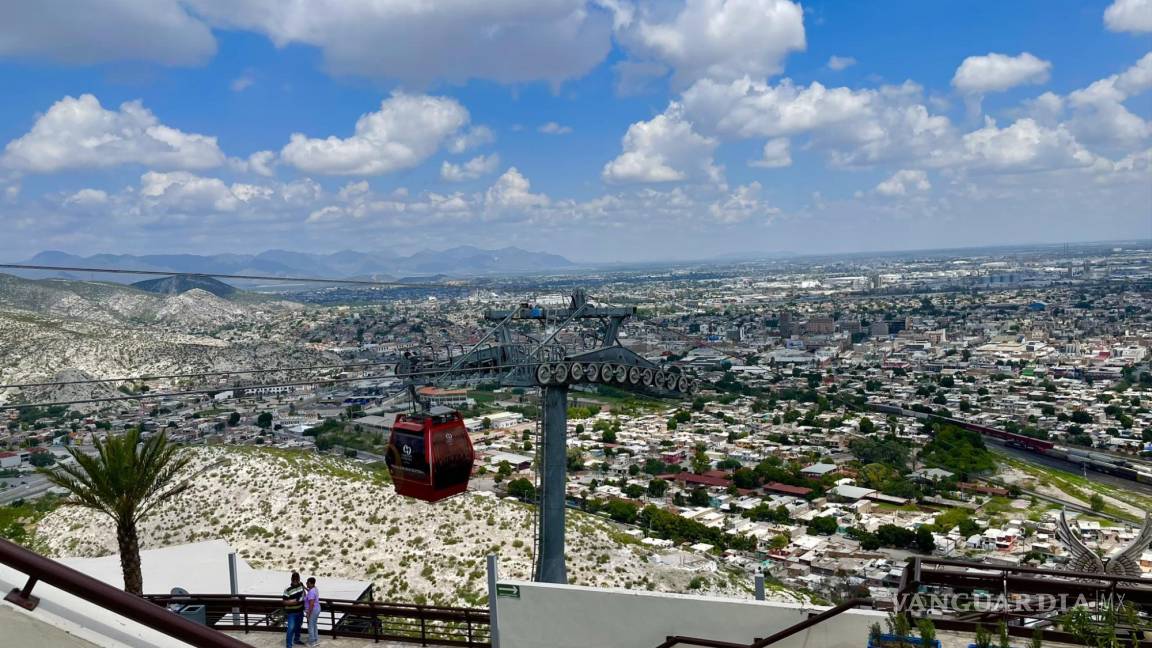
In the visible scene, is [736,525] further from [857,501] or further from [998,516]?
[998,516]

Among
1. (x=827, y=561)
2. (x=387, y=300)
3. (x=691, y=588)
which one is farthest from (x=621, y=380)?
(x=387, y=300)

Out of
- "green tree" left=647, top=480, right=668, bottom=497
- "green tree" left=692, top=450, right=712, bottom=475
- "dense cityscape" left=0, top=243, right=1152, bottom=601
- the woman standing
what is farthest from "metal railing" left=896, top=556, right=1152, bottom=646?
"green tree" left=692, top=450, right=712, bottom=475

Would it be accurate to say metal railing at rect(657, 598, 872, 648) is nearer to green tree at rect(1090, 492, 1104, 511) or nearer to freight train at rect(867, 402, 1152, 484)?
green tree at rect(1090, 492, 1104, 511)

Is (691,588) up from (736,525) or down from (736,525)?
up

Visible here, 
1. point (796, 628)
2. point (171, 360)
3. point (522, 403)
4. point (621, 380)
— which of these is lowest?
point (522, 403)

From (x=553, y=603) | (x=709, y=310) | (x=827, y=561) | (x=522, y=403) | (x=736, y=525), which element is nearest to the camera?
(x=553, y=603)

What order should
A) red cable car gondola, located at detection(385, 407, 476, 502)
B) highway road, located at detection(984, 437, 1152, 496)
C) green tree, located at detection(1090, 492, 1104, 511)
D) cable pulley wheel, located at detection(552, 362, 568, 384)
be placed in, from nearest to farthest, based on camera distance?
red cable car gondola, located at detection(385, 407, 476, 502) < cable pulley wheel, located at detection(552, 362, 568, 384) < green tree, located at detection(1090, 492, 1104, 511) < highway road, located at detection(984, 437, 1152, 496)

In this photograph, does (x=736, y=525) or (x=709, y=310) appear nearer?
(x=736, y=525)
